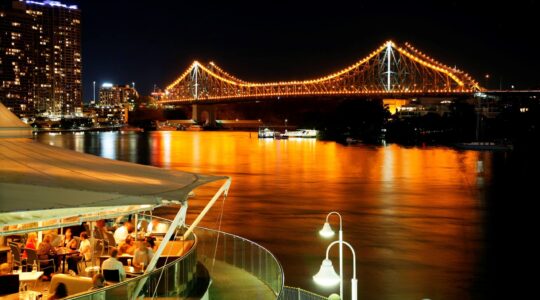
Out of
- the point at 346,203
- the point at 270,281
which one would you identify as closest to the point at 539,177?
the point at 346,203

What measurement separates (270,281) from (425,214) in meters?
19.8

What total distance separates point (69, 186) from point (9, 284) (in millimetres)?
1692

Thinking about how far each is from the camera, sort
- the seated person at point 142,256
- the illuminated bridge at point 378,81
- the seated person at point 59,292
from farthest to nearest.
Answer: the illuminated bridge at point 378,81 → the seated person at point 142,256 → the seated person at point 59,292

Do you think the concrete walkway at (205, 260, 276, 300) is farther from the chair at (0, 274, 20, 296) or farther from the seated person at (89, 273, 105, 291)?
the chair at (0, 274, 20, 296)

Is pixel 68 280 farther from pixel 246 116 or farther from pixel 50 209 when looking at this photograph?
pixel 246 116

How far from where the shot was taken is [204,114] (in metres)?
173

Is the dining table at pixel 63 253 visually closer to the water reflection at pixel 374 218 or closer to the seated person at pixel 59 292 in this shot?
the seated person at pixel 59 292

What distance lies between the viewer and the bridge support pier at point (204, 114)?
160 meters

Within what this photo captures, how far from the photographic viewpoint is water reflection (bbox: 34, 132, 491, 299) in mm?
16844

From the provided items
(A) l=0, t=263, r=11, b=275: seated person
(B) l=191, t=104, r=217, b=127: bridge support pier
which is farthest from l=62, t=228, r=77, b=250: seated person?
(B) l=191, t=104, r=217, b=127: bridge support pier

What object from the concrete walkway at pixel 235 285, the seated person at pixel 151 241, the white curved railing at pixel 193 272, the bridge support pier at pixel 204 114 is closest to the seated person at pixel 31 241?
the seated person at pixel 151 241

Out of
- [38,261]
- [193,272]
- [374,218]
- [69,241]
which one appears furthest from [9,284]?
[374,218]

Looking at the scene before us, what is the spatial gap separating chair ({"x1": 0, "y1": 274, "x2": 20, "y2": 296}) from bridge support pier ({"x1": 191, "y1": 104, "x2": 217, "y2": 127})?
150390 millimetres

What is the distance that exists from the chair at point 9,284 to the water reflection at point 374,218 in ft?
29.4
